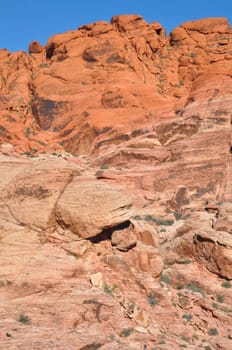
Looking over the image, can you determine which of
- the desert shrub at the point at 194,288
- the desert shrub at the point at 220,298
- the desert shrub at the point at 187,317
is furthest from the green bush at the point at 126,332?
the desert shrub at the point at 220,298

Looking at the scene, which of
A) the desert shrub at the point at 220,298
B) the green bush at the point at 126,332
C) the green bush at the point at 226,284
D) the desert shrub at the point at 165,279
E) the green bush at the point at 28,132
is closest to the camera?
the green bush at the point at 126,332

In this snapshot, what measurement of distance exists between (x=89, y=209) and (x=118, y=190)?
1.47 meters

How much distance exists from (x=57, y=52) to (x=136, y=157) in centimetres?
2475

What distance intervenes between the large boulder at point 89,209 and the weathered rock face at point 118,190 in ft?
0.11

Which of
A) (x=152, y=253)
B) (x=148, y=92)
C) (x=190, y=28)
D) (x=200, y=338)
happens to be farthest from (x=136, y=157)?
(x=190, y=28)

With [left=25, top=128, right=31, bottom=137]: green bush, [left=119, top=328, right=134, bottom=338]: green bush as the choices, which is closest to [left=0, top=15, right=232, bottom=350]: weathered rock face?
[left=119, top=328, right=134, bottom=338]: green bush

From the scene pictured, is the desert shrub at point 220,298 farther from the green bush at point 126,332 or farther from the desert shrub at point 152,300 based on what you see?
the green bush at point 126,332

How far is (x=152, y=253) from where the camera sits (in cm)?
1356

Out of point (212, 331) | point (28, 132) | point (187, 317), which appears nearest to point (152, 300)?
point (187, 317)

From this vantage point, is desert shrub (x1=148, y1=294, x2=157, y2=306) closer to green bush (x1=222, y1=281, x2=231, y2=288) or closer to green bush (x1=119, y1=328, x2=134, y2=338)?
green bush (x1=119, y1=328, x2=134, y2=338)

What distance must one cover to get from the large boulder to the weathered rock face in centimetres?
3

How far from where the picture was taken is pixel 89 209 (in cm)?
1205

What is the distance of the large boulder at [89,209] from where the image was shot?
12.0m

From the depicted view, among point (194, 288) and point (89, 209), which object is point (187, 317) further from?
point (89, 209)
